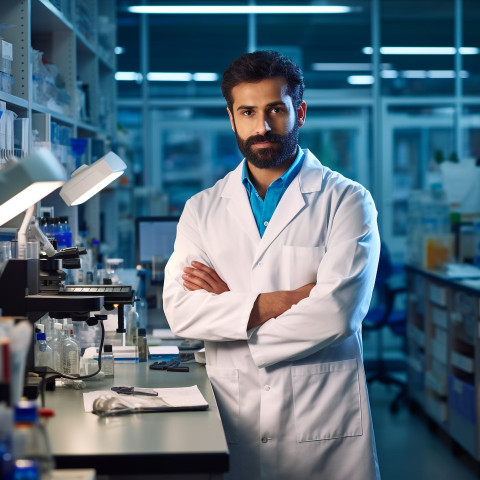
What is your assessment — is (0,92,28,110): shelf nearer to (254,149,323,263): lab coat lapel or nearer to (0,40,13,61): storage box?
(0,40,13,61): storage box

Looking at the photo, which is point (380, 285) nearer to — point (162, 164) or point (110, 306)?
point (162, 164)

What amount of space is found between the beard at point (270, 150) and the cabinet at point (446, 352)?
84.4 inches

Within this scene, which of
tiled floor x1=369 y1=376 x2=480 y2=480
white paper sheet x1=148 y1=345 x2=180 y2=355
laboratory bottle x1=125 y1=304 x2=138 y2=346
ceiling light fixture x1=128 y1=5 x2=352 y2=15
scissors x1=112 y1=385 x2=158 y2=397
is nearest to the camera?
scissors x1=112 y1=385 x2=158 y2=397

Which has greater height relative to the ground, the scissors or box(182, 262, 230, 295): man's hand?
box(182, 262, 230, 295): man's hand

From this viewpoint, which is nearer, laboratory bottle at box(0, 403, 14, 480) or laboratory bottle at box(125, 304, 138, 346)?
laboratory bottle at box(0, 403, 14, 480)

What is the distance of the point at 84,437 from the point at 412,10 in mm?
6255

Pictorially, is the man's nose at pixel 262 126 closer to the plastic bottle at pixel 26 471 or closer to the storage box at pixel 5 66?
the storage box at pixel 5 66

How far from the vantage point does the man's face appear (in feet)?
7.74

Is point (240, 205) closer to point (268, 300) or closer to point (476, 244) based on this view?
point (268, 300)

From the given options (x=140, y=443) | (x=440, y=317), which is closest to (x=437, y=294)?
(x=440, y=317)

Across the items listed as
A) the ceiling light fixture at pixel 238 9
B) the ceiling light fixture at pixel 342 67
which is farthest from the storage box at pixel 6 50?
the ceiling light fixture at pixel 342 67

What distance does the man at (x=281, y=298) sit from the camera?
2.23 metres

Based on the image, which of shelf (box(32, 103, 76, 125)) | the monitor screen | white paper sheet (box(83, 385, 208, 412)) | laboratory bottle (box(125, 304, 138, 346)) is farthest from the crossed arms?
the monitor screen

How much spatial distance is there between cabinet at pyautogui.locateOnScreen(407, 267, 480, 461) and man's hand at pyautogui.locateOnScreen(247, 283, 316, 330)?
215 cm
